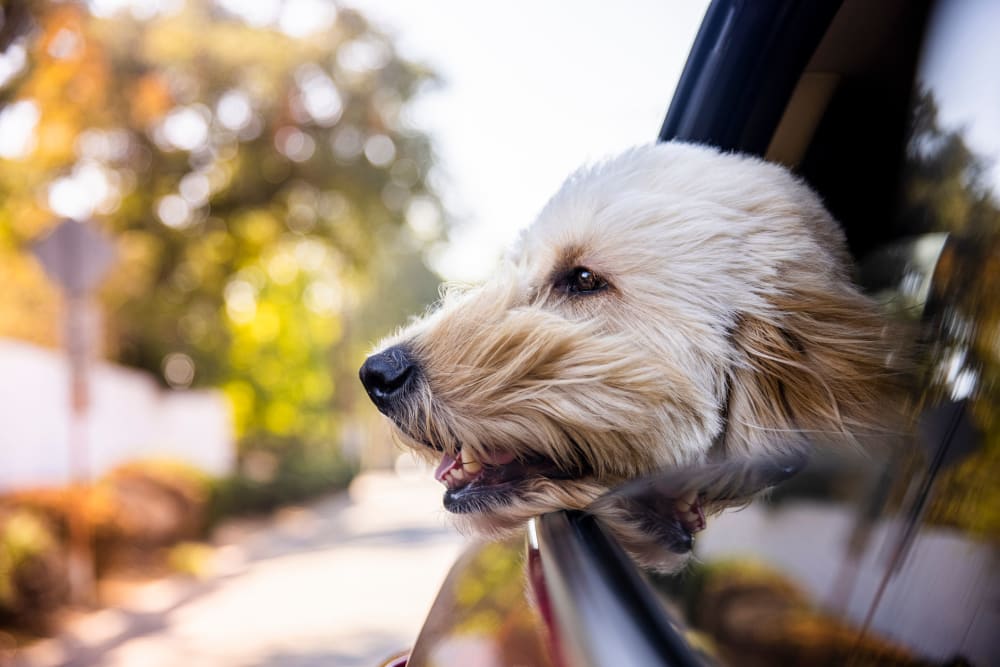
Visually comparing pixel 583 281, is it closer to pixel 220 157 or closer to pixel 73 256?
pixel 73 256

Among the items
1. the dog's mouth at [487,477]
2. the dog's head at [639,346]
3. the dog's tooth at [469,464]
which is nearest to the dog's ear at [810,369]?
the dog's head at [639,346]

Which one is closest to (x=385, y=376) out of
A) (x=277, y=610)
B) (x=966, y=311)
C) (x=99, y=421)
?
(x=966, y=311)

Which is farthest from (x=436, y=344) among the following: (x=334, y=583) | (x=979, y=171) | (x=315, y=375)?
(x=315, y=375)

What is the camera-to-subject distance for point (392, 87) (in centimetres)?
1378

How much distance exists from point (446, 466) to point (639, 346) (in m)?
0.31

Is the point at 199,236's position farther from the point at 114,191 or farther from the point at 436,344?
the point at 436,344

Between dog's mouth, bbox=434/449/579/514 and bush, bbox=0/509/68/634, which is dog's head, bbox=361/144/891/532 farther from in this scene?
bush, bbox=0/509/68/634

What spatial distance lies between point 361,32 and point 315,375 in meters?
11.9

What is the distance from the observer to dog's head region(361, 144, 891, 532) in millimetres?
947

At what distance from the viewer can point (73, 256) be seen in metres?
9.81

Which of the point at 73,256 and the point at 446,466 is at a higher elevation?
the point at 73,256

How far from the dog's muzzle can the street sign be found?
9718 mm

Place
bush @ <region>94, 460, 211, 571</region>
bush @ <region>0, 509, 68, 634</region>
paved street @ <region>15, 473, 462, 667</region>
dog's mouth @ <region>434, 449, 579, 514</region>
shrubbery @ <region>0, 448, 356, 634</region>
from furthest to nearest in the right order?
1. bush @ <region>94, 460, 211, 571</region>
2. shrubbery @ <region>0, 448, 356, 634</region>
3. bush @ <region>0, 509, 68, 634</region>
4. paved street @ <region>15, 473, 462, 667</region>
5. dog's mouth @ <region>434, 449, 579, 514</region>

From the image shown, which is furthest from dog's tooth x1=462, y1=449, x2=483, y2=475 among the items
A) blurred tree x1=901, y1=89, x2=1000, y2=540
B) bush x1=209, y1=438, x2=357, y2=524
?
bush x1=209, y1=438, x2=357, y2=524
